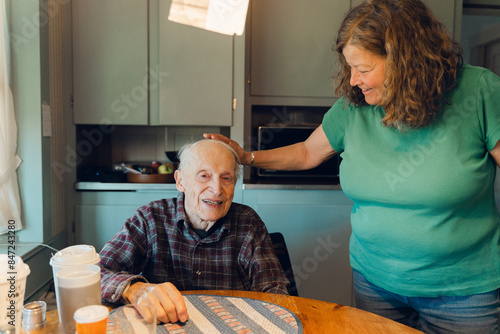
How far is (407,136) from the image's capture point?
1.26m

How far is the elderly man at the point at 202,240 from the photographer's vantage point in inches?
56.7

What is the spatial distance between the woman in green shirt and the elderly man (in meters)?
0.42

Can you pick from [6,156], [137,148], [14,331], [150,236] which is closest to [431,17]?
[150,236]

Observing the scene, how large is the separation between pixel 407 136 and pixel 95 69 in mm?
2039

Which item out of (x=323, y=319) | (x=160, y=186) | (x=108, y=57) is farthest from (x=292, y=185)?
(x=323, y=319)

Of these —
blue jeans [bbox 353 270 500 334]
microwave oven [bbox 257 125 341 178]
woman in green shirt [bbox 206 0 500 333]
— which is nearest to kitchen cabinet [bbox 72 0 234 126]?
microwave oven [bbox 257 125 341 178]

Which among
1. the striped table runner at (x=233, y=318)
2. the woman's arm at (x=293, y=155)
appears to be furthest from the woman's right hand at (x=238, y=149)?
the striped table runner at (x=233, y=318)

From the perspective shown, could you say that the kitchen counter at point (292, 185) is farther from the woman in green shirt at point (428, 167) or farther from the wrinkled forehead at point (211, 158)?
the woman in green shirt at point (428, 167)

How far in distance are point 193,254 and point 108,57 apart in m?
1.68

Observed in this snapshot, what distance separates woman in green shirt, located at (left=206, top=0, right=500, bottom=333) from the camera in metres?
1.17

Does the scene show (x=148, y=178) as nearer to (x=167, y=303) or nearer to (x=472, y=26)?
(x=167, y=303)

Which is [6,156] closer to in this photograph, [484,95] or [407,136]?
[407,136]

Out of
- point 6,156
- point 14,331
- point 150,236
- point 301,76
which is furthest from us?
point 301,76

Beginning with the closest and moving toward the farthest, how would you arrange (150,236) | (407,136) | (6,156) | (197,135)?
(407,136)
(150,236)
(6,156)
(197,135)
